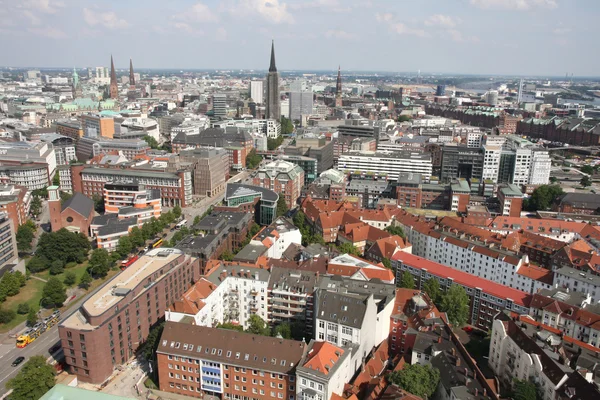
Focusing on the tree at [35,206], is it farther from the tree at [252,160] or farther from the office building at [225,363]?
the office building at [225,363]

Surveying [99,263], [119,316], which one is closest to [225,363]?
[119,316]

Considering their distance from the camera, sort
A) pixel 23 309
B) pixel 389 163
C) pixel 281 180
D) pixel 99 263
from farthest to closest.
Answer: pixel 389 163 → pixel 281 180 → pixel 99 263 → pixel 23 309

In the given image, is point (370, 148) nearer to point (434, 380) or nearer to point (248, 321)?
point (248, 321)

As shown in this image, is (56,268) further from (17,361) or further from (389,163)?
(389,163)

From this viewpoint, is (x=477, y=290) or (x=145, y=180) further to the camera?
(x=145, y=180)

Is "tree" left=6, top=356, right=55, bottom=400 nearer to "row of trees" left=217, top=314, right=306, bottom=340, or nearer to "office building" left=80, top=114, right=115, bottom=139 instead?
"row of trees" left=217, top=314, right=306, bottom=340

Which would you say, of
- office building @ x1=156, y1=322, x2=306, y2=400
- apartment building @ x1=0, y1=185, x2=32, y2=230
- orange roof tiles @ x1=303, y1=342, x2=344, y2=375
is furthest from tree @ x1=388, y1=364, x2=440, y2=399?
apartment building @ x1=0, y1=185, x2=32, y2=230
